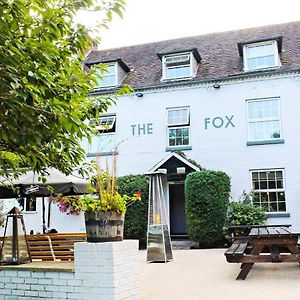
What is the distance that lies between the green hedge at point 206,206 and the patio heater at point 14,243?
8.33m

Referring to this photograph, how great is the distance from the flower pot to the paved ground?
1363mm

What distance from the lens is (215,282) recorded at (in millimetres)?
7375

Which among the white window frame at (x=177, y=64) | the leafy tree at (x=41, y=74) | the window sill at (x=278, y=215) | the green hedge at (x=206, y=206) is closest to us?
the leafy tree at (x=41, y=74)

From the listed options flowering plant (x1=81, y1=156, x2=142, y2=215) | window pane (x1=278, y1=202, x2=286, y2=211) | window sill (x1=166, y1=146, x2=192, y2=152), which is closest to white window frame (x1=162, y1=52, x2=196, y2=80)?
window sill (x1=166, y1=146, x2=192, y2=152)

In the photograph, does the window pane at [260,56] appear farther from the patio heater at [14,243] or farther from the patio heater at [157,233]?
the patio heater at [14,243]

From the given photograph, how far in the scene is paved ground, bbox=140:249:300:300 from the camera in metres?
6.22

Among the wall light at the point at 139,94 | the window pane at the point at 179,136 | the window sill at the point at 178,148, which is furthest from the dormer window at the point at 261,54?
the wall light at the point at 139,94

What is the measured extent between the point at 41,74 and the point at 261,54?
13529 mm

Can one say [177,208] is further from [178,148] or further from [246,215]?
[246,215]

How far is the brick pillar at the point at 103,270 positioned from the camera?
5059 mm

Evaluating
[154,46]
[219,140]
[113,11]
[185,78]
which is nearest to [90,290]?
[113,11]

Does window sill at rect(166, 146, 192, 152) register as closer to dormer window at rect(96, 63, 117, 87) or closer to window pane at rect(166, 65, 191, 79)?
window pane at rect(166, 65, 191, 79)

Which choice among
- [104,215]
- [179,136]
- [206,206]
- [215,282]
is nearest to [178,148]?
[179,136]

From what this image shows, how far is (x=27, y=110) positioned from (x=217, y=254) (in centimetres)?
951
